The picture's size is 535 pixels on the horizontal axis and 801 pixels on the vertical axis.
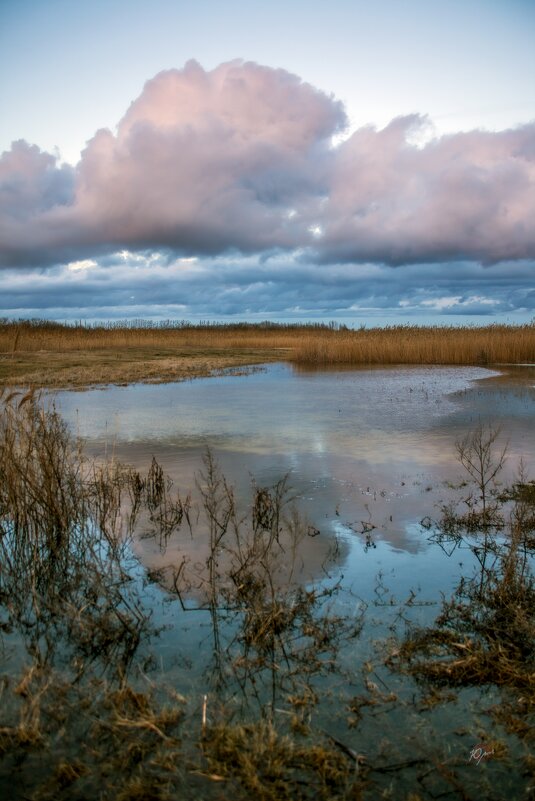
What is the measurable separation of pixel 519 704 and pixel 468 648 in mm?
421

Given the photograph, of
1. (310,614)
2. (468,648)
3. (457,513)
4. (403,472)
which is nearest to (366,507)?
(457,513)

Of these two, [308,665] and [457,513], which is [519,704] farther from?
[457,513]

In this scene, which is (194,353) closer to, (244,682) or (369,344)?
(369,344)

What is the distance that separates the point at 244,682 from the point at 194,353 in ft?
85.2

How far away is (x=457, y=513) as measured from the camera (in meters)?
5.77

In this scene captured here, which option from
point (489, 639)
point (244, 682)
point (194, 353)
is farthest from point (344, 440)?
point (194, 353)

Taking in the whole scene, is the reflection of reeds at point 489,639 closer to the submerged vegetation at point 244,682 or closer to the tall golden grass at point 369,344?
the submerged vegetation at point 244,682

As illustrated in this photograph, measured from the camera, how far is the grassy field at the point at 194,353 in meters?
19.0

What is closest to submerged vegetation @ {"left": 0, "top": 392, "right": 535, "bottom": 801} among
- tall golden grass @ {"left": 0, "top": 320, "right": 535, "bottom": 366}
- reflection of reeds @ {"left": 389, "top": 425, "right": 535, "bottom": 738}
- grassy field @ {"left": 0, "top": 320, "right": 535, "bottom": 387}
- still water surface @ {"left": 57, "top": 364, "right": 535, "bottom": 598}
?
reflection of reeds @ {"left": 389, "top": 425, "right": 535, "bottom": 738}

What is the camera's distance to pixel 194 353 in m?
28.6

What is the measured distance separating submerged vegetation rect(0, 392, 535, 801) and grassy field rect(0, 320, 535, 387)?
12181 millimetres

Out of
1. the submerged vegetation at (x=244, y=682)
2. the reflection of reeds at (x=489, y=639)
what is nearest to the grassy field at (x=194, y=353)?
the submerged vegetation at (x=244, y=682)

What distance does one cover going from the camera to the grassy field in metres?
19.0

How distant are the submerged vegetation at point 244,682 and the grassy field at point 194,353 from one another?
12181mm
